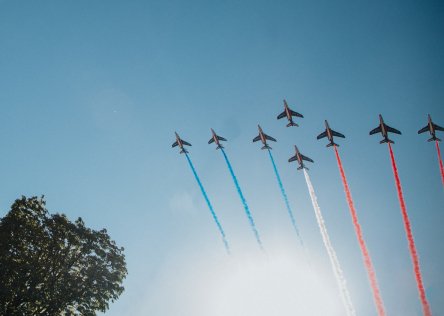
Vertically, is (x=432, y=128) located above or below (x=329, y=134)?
above

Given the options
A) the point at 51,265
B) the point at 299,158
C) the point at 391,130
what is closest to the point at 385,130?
the point at 391,130

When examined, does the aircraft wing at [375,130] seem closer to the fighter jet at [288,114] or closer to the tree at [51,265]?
the fighter jet at [288,114]

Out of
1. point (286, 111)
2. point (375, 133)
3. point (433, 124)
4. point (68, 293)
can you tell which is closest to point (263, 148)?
point (286, 111)

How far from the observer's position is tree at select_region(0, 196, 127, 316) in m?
23.3

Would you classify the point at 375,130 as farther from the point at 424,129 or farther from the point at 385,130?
the point at 424,129

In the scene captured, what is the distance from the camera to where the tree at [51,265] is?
23344mm

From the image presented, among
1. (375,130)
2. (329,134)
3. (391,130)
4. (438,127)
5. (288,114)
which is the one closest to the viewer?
(391,130)

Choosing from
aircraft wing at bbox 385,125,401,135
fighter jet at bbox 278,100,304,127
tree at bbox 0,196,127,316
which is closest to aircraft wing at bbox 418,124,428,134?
aircraft wing at bbox 385,125,401,135

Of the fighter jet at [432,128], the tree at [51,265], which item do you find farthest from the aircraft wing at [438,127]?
the tree at [51,265]

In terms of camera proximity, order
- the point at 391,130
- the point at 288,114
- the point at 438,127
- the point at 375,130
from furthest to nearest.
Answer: the point at 288,114, the point at 438,127, the point at 375,130, the point at 391,130

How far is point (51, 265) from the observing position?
84.6 feet

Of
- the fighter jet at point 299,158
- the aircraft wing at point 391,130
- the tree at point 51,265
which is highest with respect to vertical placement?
the aircraft wing at point 391,130

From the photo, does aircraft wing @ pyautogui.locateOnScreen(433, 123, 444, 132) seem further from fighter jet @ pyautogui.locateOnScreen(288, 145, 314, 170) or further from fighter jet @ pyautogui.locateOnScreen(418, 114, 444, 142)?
fighter jet @ pyautogui.locateOnScreen(288, 145, 314, 170)

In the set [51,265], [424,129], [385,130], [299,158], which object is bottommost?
[51,265]
